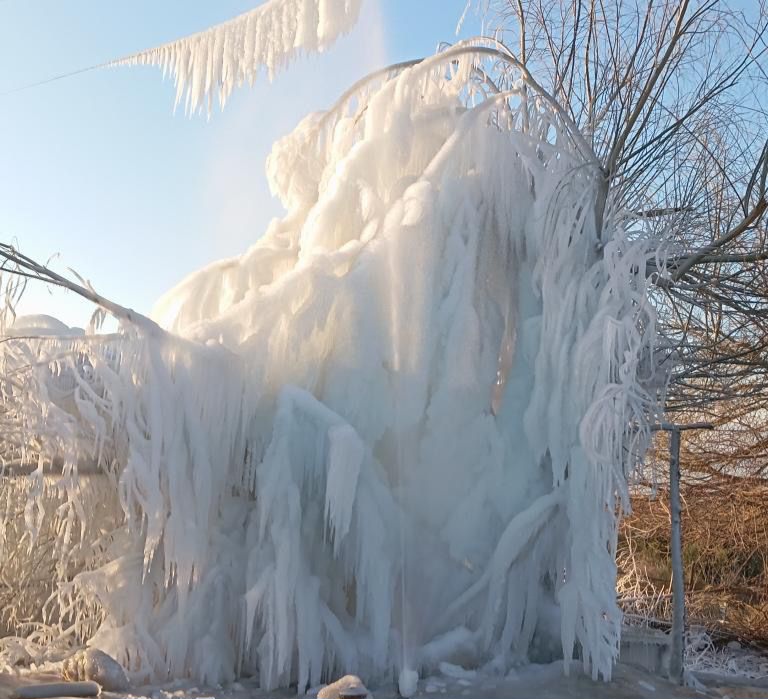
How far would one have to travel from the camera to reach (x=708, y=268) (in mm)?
8516

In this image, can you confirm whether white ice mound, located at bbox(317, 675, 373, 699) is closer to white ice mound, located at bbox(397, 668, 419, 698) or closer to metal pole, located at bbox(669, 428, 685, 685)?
white ice mound, located at bbox(397, 668, 419, 698)

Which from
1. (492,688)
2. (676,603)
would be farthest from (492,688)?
(676,603)

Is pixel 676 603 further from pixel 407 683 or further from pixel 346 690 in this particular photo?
pixel 346 690

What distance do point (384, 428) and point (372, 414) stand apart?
0.13 m

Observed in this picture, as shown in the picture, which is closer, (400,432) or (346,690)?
(346,690)

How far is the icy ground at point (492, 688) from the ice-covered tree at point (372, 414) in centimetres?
15

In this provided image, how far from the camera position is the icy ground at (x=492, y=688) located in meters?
4.70

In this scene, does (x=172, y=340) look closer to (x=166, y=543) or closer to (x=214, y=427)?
(x=214, y=427)

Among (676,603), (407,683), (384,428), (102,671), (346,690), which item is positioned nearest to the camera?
(346,690)

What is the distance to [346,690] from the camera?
4402 millimetres

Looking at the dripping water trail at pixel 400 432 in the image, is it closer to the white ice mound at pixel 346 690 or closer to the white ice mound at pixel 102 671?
the white ice mound at pixel 346 690

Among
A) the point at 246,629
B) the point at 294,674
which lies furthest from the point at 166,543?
the point at 294,674

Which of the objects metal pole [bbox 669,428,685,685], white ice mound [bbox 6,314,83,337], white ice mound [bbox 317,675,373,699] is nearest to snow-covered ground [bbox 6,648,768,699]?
→ metal pole [bbox 669,428,685,685]

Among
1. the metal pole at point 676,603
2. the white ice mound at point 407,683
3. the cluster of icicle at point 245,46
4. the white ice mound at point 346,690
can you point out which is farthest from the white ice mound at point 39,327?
the metal pole at point 676,603
